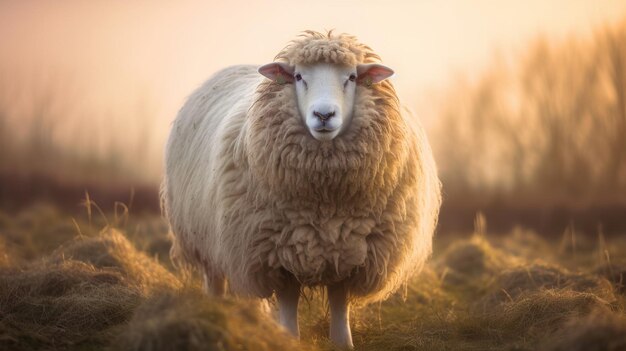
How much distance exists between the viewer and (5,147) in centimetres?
1340

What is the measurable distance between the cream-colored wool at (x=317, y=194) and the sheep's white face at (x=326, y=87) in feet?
0.17

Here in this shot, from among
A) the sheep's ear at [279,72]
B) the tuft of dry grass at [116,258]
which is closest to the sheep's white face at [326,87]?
the sheep's ear at [279,72]

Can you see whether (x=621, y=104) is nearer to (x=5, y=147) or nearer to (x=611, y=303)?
(x=611, y=303)

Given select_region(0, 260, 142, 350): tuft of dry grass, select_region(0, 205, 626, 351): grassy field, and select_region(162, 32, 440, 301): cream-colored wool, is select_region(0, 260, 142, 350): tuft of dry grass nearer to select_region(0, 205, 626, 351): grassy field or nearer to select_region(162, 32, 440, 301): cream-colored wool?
select_region(0, 205, 626, 351): grassy field

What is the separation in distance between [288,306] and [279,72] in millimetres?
1476

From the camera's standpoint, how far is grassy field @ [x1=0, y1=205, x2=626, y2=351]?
344cm

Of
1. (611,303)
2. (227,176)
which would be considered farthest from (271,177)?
(611,303)

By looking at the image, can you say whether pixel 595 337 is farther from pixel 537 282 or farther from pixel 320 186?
pixel 537 282

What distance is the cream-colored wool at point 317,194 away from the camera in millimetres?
4242

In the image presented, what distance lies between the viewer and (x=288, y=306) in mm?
4488

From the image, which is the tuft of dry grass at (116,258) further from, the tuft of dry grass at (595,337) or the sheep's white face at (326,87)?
the tuft of dry grass at (595,337)

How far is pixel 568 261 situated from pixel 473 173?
687 cm

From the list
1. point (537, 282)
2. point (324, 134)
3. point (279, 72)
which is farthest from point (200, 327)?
point (537, 282)

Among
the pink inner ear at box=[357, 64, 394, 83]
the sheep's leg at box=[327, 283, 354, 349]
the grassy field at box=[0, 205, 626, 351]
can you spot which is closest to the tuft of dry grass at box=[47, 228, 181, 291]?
the grassy field at box=[0, 205, 626, 351]
